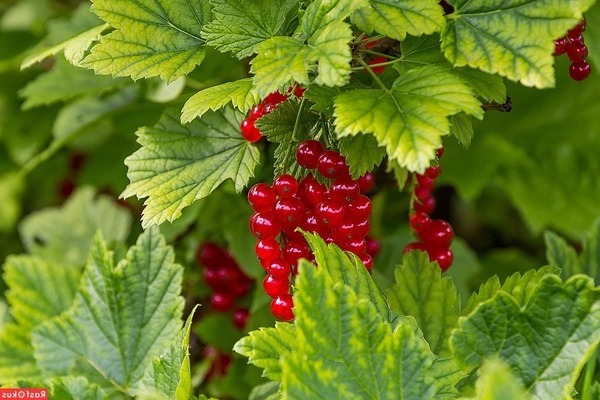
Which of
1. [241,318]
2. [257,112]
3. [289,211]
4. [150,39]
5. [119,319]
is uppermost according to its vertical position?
[150,39]

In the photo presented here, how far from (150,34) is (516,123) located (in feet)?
4.27

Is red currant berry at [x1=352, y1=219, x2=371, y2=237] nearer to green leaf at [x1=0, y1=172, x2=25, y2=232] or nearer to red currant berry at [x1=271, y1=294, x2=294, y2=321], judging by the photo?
red currant berry at [x1=271, y1=294, x2=294, y2=321]

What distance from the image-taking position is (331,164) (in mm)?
813

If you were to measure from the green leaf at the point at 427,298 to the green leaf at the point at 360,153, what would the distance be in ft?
0.70

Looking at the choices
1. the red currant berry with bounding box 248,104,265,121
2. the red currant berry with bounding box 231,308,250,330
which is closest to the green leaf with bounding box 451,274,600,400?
the red currant berry with bounding box 248,104,265,121

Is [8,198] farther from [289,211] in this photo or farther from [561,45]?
[561,45]

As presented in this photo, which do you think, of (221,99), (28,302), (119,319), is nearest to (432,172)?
(221,99)

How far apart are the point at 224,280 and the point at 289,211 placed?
0.52 m

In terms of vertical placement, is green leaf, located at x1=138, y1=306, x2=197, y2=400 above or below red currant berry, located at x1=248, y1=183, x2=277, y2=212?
below

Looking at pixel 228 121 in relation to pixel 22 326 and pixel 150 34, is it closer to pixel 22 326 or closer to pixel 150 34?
pixel 150 34

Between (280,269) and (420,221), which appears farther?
(420,221)

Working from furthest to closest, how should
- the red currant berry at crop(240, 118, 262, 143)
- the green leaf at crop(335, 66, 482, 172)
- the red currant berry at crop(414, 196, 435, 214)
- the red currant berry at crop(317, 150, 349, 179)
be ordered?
1. the red currant berry at crop(414, 196, 435, 214)
2. the red currant berry at crop(240, 118, 262, 143)
3. the red currant berry at crop(317, 150, 349, 179)
4. the green leaf at crop(335, 66, 482, 172)

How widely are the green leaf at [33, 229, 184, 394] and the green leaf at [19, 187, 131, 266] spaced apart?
1.83ft

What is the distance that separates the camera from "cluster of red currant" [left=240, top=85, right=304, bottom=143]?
89 centimetres
